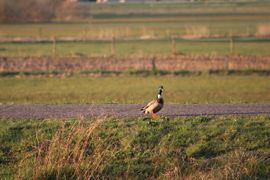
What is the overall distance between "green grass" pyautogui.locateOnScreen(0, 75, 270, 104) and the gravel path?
20.3ft

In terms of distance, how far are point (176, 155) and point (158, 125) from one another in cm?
122

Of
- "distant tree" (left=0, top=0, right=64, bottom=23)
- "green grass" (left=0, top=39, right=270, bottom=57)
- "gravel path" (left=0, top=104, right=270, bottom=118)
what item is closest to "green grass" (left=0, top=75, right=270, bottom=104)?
"gravel path" (left=0, top=104, right=270, bottom=118)

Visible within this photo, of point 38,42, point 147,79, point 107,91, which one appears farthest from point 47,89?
point 38,42

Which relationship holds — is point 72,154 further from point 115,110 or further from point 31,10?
point 31,10

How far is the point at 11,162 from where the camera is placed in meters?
13.1

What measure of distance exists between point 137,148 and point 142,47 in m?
38.3

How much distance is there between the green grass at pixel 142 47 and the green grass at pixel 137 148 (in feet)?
100

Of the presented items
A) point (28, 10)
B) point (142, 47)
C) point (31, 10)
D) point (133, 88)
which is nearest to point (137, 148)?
point (133, 88)

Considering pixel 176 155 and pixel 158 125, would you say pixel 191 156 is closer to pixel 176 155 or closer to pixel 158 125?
pixel 176 155

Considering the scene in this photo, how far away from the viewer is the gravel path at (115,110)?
1569cm

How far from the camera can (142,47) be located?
2026 inches

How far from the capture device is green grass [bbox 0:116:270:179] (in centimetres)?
1232

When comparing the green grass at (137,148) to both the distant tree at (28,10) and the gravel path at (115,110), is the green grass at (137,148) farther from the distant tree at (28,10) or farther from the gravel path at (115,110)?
the distant tree at (28,10)

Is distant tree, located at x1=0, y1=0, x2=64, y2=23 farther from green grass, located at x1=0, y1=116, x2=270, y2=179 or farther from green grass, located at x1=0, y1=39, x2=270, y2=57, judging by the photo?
green grass, located at x1=0, y1=116, x2=270, y2=179
